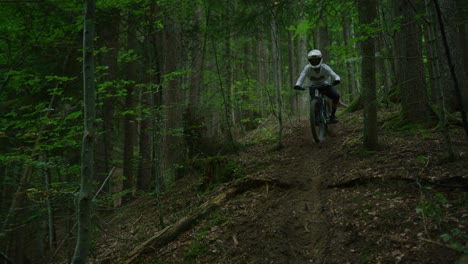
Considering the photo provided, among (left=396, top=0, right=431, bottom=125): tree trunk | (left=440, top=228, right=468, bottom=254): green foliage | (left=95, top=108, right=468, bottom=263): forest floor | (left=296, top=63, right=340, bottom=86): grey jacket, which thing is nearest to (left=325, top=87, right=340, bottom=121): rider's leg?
(left=296, top=63, right=340, bottom=86): grey jacket

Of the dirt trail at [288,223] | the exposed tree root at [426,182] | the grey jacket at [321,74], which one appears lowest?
the dirt trail at [288,223]

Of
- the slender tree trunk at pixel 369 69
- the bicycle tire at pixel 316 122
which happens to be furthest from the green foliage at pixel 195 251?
the bicycle tire at pixel 316 122

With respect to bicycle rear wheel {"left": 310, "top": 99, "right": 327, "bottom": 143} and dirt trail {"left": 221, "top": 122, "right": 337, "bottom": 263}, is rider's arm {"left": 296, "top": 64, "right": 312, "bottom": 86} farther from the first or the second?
dirt trail {"left": 221, "top": 122, "right": 337, "bottom": 263}

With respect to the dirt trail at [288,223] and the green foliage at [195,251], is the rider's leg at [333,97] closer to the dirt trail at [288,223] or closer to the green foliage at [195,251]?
the dirt trail at [288,223]

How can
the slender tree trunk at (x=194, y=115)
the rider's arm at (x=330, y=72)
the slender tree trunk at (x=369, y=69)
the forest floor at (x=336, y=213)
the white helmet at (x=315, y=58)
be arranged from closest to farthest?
the forest floor at (x=336, y=213) → the slender tree trunk at (x=369, y=69) → the white helmet at (x=315, y=58) → the rider's arm at (x=330, y=72) → the slender tree trunk at (x=194, y=115)

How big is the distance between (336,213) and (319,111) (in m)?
4.37

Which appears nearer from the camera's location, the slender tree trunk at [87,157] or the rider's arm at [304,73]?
the slender tree trunk at [87,157]

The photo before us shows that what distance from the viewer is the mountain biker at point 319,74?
8.49 meters

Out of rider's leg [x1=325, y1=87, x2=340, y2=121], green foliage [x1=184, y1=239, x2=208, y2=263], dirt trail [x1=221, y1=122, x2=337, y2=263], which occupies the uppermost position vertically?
rider's leg [x1=325, y1=87, x2=340, y2=121]

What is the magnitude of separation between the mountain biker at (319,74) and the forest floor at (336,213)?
175 cm

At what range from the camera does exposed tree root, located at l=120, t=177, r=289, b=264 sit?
546 centimetres

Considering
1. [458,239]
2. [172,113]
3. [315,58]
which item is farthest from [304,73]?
[458,239]

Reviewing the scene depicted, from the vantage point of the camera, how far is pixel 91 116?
3.57 metres

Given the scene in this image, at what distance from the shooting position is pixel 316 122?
340 inches
